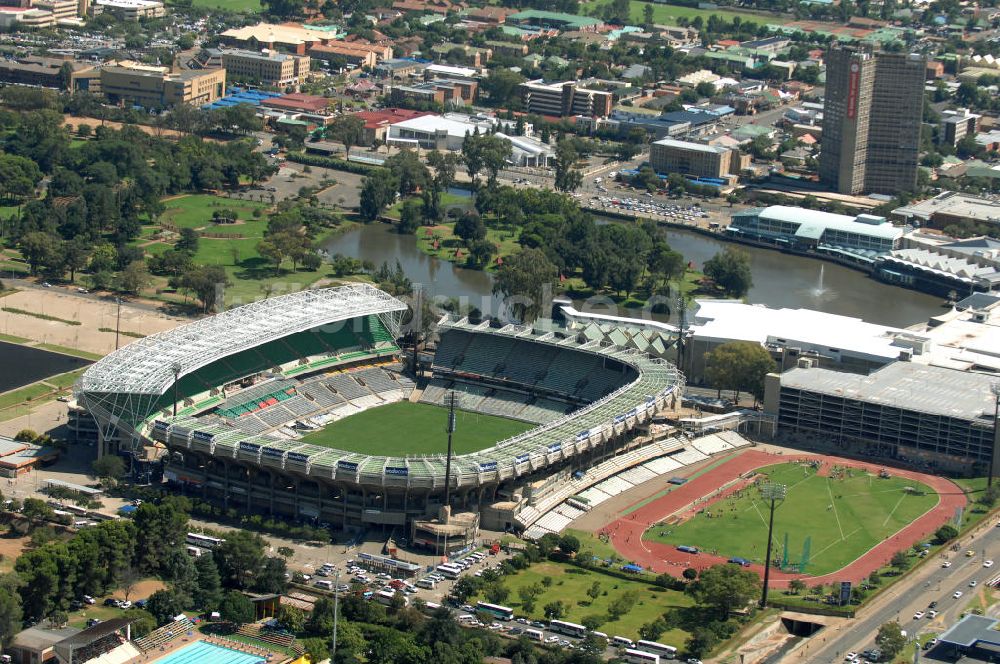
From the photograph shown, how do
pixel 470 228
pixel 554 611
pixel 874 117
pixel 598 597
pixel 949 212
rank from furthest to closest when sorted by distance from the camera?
pixel 874 117
pixel 949 212
pixel 470 228
pixel 598 597
pixel 554 611

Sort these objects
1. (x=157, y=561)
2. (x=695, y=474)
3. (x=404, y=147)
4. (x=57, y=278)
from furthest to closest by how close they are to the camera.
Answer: (x=404, y=147)
(x=57, y=278)
(x=695, y=474)
(x=157, y=561)

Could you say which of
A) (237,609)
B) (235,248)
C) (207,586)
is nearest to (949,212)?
(235,248)

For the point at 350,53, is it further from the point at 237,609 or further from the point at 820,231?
the point at 237,609

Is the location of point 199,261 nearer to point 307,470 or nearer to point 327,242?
point 327,242

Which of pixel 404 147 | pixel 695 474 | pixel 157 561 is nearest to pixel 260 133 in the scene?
pixel 404 147

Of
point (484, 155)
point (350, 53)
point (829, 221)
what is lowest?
point (829, 221)

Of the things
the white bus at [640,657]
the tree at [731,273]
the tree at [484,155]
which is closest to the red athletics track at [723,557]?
the white bus at [640,657]

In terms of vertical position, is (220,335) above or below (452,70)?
below
